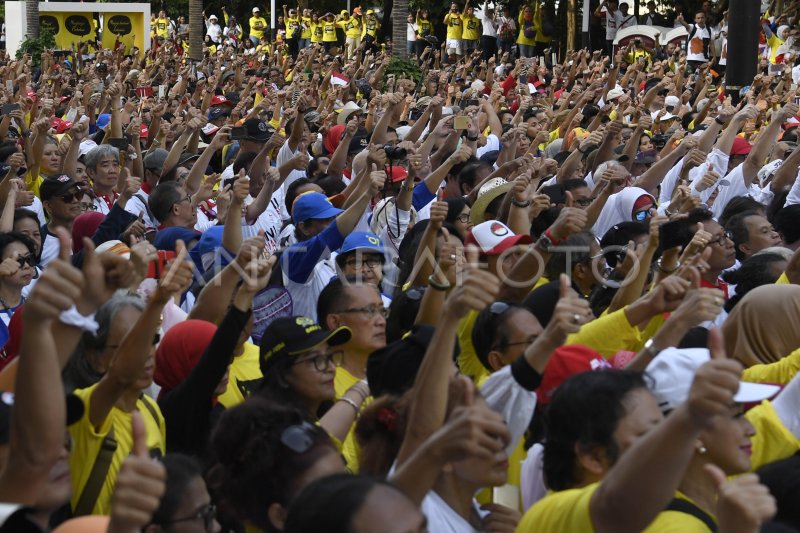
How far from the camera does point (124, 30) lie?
1035 inches

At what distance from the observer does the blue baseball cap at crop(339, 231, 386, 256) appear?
6203 millimetres

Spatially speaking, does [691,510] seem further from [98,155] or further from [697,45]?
[697,45]

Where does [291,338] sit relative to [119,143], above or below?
below

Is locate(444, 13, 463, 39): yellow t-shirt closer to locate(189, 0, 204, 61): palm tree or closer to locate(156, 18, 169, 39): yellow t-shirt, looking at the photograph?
locate(189, 0, 204, 61): palm tree

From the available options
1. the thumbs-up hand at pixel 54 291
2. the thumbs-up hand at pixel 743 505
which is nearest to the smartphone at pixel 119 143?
the thumbs-up hand at pixel 54 291

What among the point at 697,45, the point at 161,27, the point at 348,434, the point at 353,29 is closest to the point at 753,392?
the point at 348,434

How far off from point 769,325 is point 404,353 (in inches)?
59.5

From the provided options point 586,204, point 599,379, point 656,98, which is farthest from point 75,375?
point 656,98

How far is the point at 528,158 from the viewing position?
8742 millimetres

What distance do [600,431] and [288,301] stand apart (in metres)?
2.98

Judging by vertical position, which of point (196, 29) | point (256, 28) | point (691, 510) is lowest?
point (691, 510)

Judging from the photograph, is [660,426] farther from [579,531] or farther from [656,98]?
[656,98]

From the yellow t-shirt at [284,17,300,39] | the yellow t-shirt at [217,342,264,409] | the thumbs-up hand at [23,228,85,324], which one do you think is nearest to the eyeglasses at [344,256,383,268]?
the yellow t-shirt at [217,342,264,409]

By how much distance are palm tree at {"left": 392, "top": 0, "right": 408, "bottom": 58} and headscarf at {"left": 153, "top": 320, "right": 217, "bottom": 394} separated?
62.6 ft
